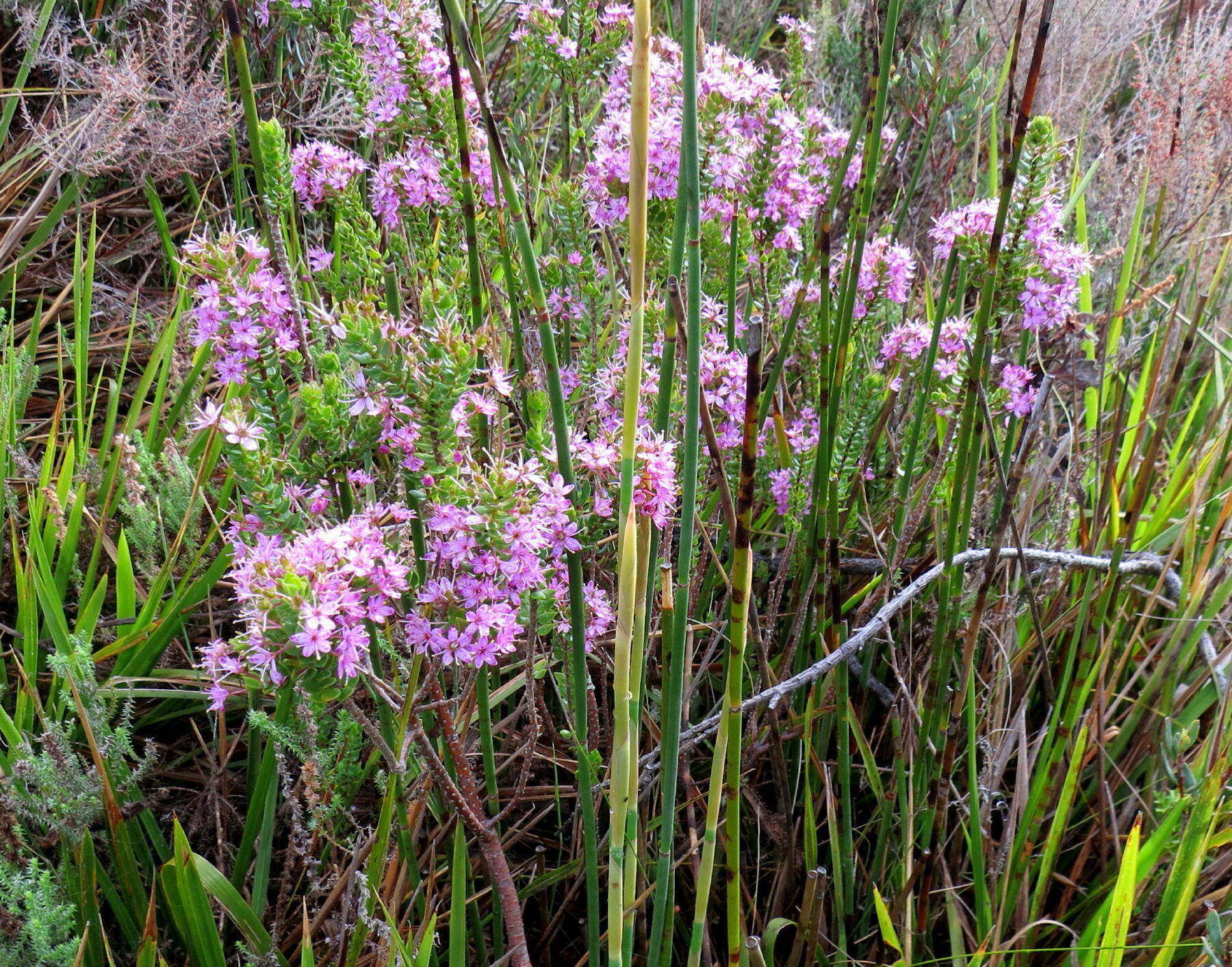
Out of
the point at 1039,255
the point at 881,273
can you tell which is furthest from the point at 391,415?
the point at 881,273

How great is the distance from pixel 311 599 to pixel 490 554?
170mm

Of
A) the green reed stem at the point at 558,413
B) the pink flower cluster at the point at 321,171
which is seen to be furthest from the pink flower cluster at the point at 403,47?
the green reed stem at the point at 558,413

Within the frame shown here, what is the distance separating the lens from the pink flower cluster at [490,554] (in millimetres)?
912

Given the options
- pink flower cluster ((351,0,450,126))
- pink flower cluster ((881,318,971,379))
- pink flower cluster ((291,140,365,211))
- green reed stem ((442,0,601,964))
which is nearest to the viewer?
green reed stem ((442,0,601,964))

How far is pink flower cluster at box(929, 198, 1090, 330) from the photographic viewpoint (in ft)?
4.18

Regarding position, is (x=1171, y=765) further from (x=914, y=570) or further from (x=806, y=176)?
(x=806, y=176)

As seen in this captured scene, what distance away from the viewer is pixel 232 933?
142cm

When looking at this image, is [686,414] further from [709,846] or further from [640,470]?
[709,846]

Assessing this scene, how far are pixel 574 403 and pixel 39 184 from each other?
1978 mm

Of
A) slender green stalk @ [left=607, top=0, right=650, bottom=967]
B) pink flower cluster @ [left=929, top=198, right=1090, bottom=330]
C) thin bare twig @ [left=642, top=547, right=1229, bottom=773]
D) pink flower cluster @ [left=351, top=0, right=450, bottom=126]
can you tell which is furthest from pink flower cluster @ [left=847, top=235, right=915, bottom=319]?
slender green stalk @ [left=607, top=0, right=650, bottom=967]

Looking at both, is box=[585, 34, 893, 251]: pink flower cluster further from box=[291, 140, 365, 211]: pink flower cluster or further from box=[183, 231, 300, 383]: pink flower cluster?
box=[183, 231, 300, 383]: pink flower cluster

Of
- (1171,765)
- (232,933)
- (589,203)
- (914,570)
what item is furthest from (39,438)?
(1171,765)

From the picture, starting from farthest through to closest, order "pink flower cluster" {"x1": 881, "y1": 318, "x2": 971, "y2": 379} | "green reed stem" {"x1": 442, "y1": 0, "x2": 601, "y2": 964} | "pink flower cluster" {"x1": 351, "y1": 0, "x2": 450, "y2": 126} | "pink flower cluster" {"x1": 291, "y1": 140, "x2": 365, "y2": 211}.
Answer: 1. "pink flower cluster" {"x1": 881, "y1": 318, "x2": 971, "y2": 379}
2. "pink flower cluster" {"x1": 291, "y1": 140, "x2": 365, "y2": 211}
3. "pink flower cluster" {"x1": 351, "y1": 0, "x2": 450, "y2": 126}
4. "green reed stem" {"x1": 442, "y1": 0, "x2": 601, "y2": 964}

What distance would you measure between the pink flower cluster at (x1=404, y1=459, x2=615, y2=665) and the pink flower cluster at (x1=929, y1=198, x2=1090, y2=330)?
689 millimetres
